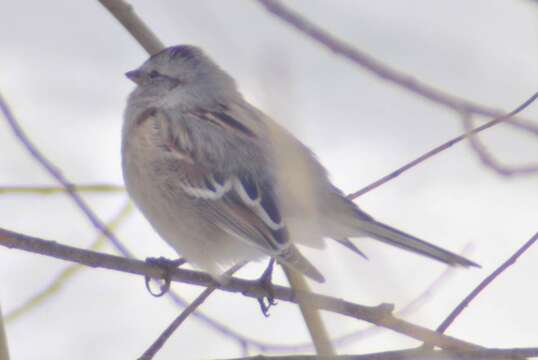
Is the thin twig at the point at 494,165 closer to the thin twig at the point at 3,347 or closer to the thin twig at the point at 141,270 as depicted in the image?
the thin twig at the point at 141,270

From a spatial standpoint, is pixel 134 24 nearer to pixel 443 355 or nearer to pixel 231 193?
pixel 231 193

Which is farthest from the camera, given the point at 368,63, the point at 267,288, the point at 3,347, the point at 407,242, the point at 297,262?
the point at 267,288

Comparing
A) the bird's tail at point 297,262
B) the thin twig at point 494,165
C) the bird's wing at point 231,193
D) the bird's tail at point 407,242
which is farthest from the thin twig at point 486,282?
the bird's wing at point 231,193

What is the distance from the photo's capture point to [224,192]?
3689mm

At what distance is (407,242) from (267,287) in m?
0.59

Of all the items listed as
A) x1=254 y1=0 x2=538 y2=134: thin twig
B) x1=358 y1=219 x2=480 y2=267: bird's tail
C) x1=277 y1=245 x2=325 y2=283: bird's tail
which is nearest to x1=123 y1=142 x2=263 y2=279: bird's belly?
x1=277 y1=245 x2=325 y2=283: bird's tail

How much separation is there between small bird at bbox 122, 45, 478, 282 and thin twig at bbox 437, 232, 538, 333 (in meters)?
0.72

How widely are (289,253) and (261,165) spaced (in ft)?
2.23

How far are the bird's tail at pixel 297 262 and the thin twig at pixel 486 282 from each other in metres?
0.43

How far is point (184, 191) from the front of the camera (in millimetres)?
3754

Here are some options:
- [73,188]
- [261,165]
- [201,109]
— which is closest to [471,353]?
[73,188]

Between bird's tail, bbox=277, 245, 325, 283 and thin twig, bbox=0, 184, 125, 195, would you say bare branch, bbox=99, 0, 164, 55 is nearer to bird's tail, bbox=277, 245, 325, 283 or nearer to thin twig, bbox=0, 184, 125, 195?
thin twig, bbox=0, 184, 125, 195

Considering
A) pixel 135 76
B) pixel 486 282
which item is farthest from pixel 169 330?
pixel 135 76

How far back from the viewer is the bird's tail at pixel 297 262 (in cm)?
268
